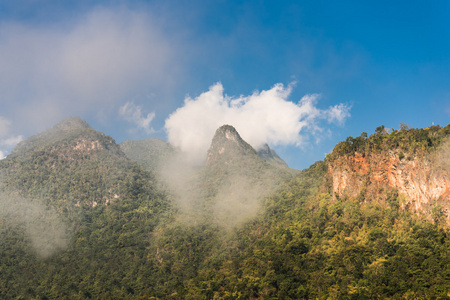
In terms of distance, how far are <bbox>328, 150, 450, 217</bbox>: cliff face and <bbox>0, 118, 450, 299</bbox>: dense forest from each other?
1.23m

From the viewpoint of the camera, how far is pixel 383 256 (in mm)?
39219

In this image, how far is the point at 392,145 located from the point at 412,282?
22.5m

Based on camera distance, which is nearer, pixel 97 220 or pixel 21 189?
pixel 97 220

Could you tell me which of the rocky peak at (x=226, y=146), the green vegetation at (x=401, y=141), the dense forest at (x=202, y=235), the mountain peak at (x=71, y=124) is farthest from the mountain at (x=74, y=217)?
the green vegetation at (x=401, y=141)

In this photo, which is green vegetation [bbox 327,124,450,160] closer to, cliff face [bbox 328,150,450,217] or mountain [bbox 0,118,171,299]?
cliff face [bbox 328,150,450,217]

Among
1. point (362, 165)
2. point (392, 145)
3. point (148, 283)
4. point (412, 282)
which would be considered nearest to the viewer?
point (412, 282)

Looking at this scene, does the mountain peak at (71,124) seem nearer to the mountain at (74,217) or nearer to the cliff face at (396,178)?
the mountain at (74,217)

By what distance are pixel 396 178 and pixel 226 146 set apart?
9920 centimetres

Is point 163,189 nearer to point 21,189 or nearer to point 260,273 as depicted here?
point 21,189

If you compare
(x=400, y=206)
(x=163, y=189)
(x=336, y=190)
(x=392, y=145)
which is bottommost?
(x=400, y=206)

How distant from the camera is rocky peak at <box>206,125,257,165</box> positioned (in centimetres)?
13875

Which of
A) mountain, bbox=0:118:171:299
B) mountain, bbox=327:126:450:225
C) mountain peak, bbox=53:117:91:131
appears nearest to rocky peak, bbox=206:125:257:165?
mountain, bbox=0:118:171:299

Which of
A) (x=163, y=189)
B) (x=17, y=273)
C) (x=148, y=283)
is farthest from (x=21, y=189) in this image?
(x=148, y=283)

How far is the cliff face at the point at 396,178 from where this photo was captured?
4031cm
